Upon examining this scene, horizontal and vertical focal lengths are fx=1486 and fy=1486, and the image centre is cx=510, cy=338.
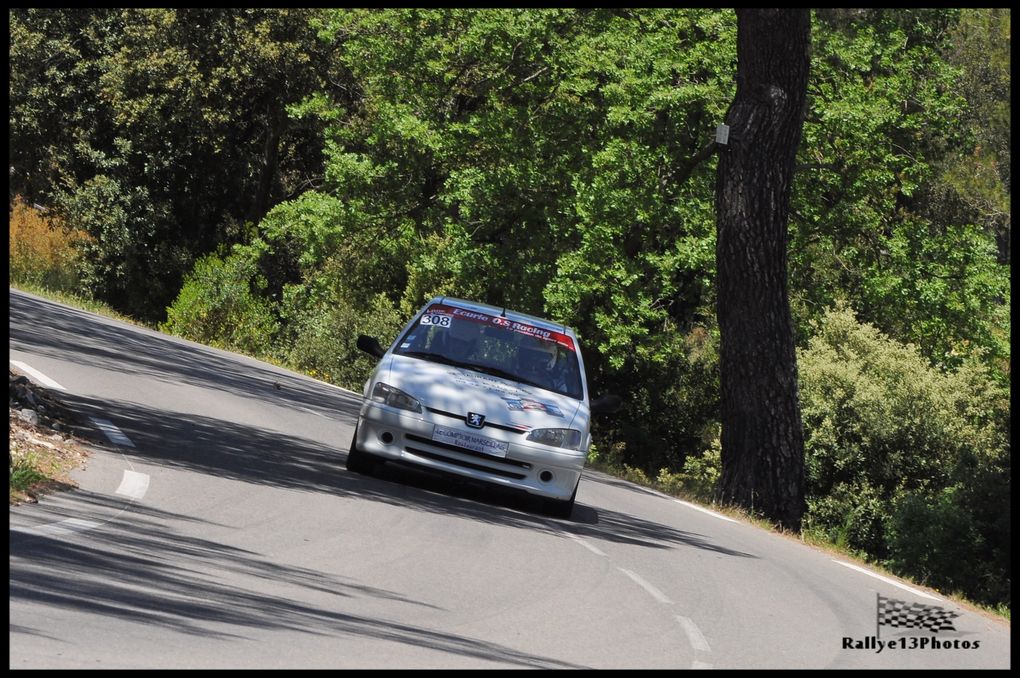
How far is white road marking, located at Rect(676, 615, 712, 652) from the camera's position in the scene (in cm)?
846

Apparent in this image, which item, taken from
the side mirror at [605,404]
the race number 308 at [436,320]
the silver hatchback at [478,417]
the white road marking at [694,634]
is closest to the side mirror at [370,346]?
the silver hatchback at [478,417]

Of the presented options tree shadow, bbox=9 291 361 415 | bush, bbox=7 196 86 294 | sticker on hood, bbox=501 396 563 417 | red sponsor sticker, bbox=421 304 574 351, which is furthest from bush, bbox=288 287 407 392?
sticker on hood, bbox=501 396 563 417

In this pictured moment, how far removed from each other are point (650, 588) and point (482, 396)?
10.8ft

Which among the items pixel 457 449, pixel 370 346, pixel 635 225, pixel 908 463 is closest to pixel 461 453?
pixel 457 449

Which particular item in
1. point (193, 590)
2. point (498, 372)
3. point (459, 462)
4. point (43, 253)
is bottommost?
point (193, 590)

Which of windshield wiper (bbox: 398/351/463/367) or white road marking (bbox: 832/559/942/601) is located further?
windshield wiper (bbox: 398/351/463/367)

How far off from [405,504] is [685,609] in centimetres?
353

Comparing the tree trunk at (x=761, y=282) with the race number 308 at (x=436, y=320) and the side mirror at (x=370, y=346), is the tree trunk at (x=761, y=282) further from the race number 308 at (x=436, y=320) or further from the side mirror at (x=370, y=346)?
the side mirror at (x=370, y=346)

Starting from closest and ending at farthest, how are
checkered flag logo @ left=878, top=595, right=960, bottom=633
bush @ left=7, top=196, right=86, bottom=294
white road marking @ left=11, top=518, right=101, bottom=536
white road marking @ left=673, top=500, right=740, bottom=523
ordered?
white road marking @ left=11, top=518, right=101, bottom=536
checkered flag logo @ left=878, top=595, right=960, bottom=633
white road marking @ left=673, top=500, right=740, bottom=523
bush @ left=7, top=196, right=86, bottom=294

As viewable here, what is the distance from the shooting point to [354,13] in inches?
1433

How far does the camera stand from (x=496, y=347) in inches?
567

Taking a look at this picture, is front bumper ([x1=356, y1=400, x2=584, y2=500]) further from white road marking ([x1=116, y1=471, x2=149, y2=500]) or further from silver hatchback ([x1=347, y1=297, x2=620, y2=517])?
white road marking ([x1=116, y1=471, x2=149, y2=500])

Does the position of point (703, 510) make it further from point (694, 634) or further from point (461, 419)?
point (694, 634)

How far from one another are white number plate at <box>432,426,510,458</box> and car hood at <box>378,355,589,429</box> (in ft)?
0.57
